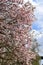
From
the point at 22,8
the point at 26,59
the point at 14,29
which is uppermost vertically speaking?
the point at 22,8

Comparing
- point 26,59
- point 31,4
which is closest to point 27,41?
point 26,59

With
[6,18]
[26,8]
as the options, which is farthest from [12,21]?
[26,8]

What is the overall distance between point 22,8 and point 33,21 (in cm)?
131

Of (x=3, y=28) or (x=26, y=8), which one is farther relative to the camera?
(x=26, y=8)

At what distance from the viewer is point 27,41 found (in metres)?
17.4

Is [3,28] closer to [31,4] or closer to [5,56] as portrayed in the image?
[5,56]

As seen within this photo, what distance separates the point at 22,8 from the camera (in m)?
16.8

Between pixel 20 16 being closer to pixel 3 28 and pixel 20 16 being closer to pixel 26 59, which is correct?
pixel 3 28

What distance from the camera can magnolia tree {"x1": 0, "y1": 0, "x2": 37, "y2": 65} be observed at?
1574 centimetres

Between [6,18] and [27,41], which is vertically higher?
[6,18]

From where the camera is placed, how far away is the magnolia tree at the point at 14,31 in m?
15.7

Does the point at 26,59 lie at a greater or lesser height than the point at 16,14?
lesser

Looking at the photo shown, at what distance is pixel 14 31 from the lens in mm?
15961

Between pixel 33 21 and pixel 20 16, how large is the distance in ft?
5.08
